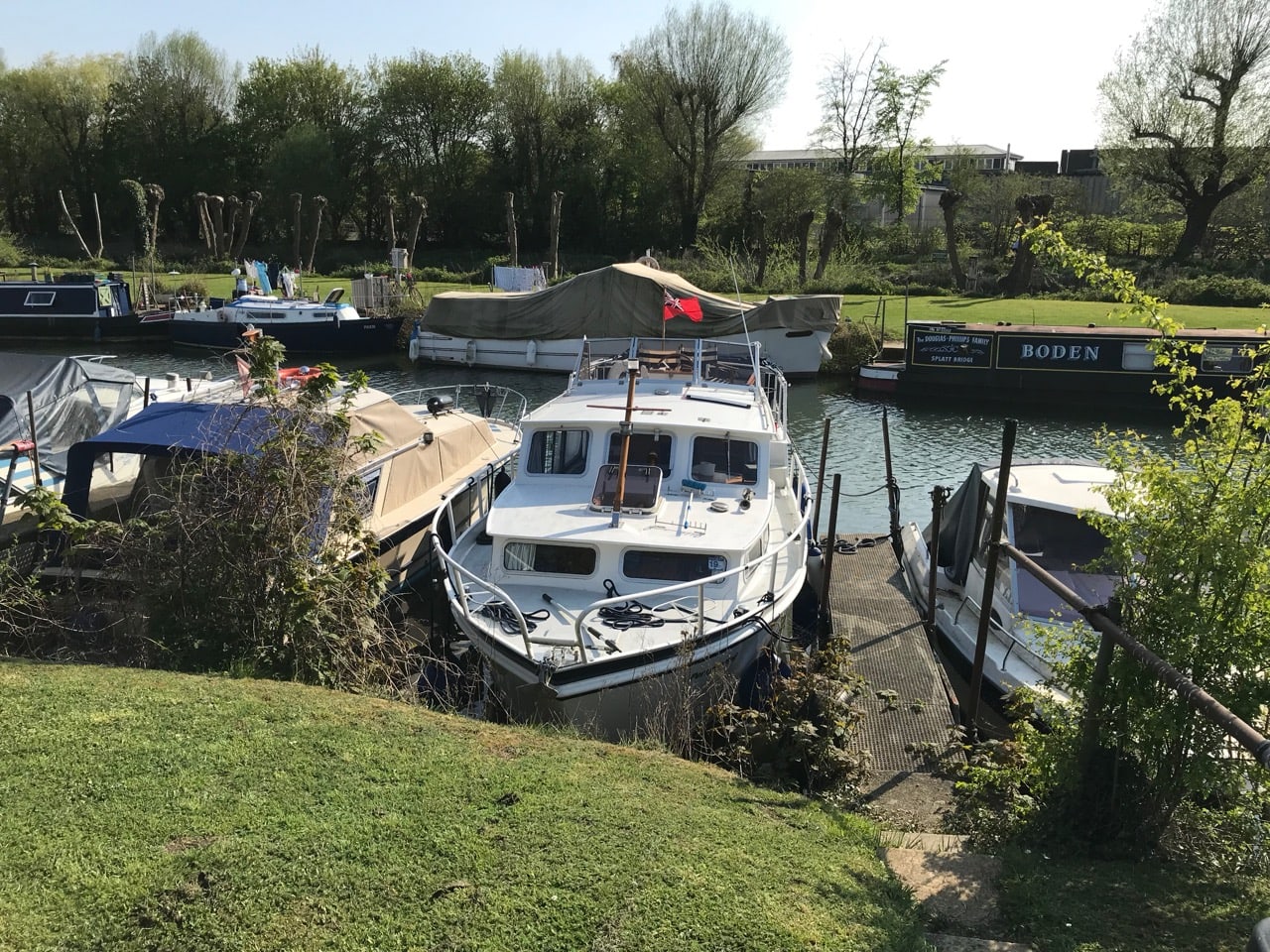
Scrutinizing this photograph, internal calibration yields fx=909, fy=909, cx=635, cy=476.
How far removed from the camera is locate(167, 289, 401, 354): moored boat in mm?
35094

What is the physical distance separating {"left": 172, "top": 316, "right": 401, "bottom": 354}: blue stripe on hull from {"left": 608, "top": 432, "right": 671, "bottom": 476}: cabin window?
26.6 metres

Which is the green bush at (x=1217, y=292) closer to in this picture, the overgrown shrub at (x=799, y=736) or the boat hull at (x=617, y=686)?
the boat hull at (x=617, y=686)

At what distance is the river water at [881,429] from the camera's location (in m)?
20.0

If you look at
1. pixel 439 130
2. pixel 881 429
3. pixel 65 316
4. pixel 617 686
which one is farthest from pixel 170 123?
pixel 617 686

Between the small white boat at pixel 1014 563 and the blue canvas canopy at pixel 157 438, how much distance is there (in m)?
7.88

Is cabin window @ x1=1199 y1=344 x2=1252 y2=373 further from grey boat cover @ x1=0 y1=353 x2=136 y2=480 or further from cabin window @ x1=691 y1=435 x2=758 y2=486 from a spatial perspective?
grey boat cover @ x1=0 y1=353 x2=136 y2=480

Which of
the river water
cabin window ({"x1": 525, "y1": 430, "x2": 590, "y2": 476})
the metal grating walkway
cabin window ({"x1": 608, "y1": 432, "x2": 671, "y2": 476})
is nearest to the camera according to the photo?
the metal grating walkway

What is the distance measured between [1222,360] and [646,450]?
A: 907 inches

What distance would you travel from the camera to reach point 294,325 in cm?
3497

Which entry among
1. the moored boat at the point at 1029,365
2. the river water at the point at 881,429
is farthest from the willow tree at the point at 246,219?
the moored boat at the point at 1029,365

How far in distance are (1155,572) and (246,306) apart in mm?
36475

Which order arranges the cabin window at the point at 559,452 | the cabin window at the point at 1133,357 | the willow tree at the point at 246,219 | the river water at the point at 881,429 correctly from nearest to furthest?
the cabin window at the point at 559,452 → the river water at the point at 881,429 → the cabin window at the point at 1133,357 → the willow tree at the point at 246,219

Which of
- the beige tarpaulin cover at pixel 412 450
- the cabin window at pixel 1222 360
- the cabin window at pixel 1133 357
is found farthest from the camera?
the cabin window at pixel 1133 357

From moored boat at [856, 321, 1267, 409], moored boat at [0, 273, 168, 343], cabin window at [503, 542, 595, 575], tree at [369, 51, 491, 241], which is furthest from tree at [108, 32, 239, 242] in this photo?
cabin window at [503, 542, 595, 575]
